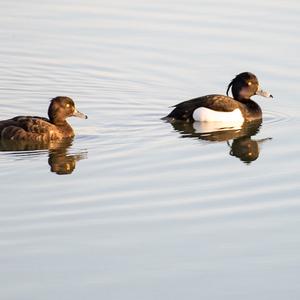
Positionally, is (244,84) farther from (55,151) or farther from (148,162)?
(148,162)

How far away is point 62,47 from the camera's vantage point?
18.8 meters

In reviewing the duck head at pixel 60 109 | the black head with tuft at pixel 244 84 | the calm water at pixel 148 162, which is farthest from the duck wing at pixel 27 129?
the black head with tuft at pixel 244 84

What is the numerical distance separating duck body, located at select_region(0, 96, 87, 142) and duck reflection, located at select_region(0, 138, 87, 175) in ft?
0.30

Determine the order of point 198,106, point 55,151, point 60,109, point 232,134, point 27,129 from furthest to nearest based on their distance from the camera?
point 198,106
point 232,134
point 60,109
point 27,129
point 55,151

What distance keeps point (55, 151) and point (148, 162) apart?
1.58 metres

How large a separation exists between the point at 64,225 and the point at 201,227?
1.23 m

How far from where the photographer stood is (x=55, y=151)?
45.0 ft

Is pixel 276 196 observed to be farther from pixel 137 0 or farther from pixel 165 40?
pixel 137 0

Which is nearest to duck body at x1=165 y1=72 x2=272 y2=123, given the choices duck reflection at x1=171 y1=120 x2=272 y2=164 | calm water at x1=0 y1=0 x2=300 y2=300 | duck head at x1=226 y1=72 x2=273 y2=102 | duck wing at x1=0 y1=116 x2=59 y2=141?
duck head at x1=226 y1=72 x2=273 y2=102

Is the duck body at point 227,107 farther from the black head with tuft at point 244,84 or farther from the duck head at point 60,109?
the duck head at point 60,109

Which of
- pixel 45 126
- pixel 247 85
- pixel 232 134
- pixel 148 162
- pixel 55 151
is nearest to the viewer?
pixel 148 162

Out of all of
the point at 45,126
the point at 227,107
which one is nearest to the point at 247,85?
the point at 227,107

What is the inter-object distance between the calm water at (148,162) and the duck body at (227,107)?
1.02 ft

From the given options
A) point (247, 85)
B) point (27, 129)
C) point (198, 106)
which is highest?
point (247, 85)
